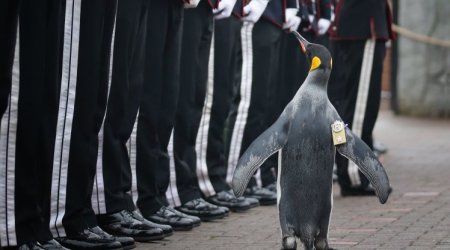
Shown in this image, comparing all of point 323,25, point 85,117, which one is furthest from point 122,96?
point 323,25

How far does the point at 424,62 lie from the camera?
1382cm

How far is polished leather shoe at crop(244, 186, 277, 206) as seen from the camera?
662 centimetres

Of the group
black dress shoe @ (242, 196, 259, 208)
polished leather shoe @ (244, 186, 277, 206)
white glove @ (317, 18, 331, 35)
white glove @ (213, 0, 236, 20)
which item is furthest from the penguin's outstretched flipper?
white glove @ (317, 18, 331, 35)

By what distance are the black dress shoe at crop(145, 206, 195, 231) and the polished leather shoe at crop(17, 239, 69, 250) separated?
42.6 inches

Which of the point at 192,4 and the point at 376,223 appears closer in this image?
the point at 192,4

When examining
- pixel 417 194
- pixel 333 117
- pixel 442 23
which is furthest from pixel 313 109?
pixel 442 23

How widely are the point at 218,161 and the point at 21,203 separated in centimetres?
224

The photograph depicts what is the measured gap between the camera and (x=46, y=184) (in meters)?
4.48

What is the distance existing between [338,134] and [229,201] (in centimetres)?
197

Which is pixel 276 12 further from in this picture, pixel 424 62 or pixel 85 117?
pixel 424 62

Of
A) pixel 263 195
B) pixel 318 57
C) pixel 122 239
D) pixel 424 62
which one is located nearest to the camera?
pixel 318 57

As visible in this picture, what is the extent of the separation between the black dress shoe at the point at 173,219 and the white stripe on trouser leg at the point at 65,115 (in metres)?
0.91

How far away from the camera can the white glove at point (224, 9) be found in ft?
19.9

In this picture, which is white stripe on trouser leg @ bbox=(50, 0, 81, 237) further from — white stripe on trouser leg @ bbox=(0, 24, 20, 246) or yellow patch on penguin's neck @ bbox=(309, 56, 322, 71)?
yellow patch on penguin's neck @ bbox=(309, 56, 322, 71)
